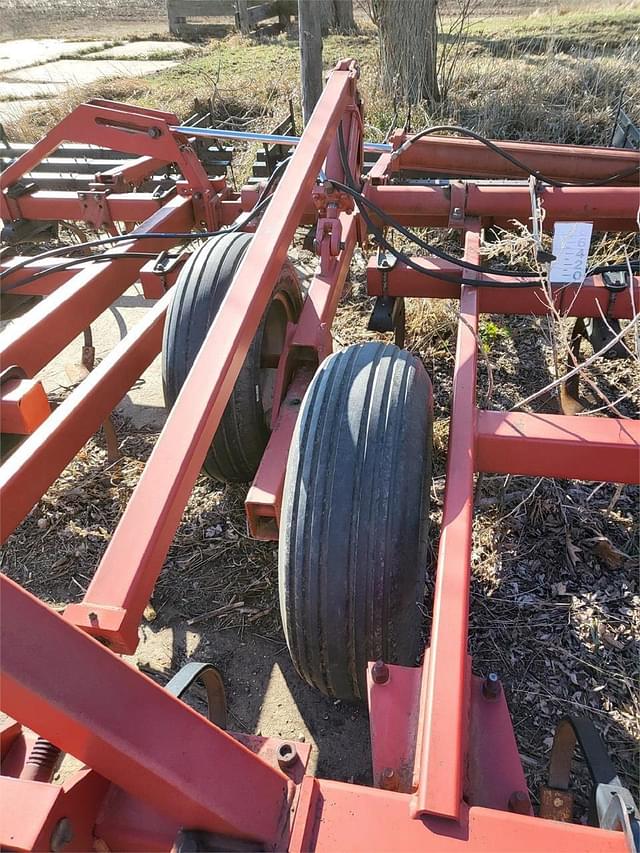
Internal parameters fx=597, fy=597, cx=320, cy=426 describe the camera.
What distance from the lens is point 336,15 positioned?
44.6 feet

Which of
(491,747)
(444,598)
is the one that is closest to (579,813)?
(491,747)

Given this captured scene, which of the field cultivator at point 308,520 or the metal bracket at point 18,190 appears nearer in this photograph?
the field cultivator at point 308,520

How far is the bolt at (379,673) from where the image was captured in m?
1.23

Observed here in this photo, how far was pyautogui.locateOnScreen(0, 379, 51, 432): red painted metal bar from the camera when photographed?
181 cm

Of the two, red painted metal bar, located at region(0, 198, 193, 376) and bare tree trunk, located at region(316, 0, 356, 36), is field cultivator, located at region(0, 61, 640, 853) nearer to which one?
red painted metal bar, located at region(0, 198, 193, 376)

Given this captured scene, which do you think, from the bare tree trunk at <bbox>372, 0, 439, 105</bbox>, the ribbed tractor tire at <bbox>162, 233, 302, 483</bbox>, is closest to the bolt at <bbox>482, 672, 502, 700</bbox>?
the ribbed tractor tire at <bbox>162, 233, 302, 483</bbox>

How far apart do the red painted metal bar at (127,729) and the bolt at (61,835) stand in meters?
0.09

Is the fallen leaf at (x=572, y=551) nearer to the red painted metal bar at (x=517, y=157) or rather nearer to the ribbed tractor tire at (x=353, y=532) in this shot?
the ribbed tractor tire at (x=353, y=532)

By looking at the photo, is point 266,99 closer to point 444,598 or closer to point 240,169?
point 240,169

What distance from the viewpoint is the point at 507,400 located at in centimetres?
330

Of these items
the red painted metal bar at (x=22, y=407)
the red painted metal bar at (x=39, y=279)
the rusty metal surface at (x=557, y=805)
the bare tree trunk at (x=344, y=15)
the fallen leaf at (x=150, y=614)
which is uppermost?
the bare tree trunk at (x=344, y=15)

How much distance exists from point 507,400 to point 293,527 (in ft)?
6.95

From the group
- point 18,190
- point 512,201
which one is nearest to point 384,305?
point 512,201

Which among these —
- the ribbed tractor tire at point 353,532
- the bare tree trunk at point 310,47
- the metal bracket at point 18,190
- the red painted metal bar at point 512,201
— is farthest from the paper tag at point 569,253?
the bare tree trunk at point 310,47
